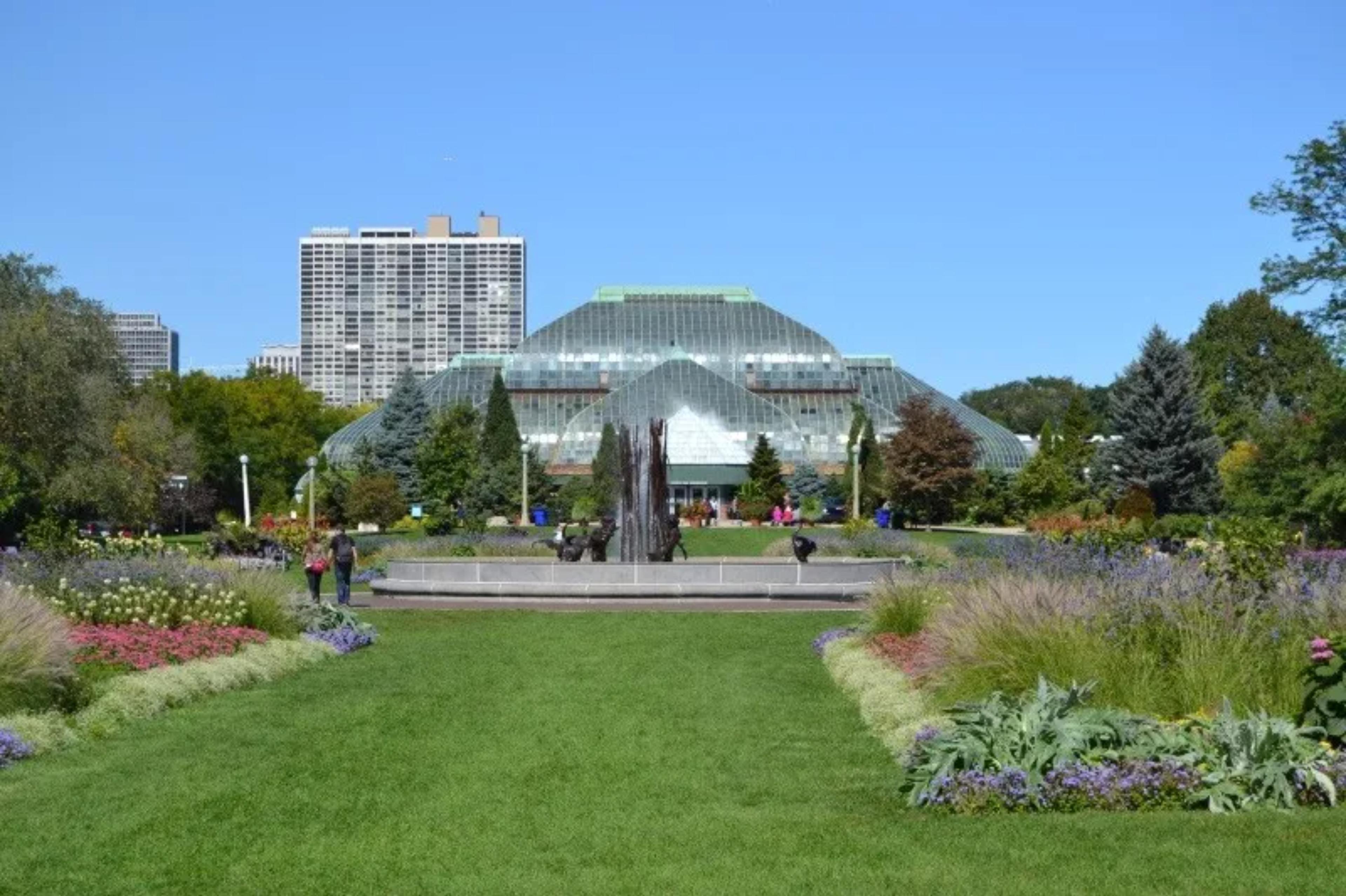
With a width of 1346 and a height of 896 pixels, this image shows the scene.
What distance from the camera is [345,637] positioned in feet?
76.2

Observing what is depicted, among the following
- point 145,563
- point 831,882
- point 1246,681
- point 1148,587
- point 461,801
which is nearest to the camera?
point 831,882

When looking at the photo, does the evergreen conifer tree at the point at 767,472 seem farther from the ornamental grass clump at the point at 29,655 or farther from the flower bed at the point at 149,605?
the ornamental grass clump at the point at 29,655

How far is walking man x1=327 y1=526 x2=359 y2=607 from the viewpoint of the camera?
102ft

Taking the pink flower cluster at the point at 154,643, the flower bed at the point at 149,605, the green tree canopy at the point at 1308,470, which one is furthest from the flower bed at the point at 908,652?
the green tree canopy at the point at 1308,470

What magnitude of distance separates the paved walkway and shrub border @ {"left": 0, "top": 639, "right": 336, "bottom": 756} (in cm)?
928

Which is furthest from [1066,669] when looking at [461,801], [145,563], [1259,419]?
[1259,419]

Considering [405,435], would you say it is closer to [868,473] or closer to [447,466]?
[447,466]

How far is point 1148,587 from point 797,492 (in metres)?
79.4

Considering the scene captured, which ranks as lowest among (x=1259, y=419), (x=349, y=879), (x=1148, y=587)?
(x=349, y=879)

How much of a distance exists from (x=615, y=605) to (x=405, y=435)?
202 feet

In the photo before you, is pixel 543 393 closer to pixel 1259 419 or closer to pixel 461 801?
pixel 1259 419

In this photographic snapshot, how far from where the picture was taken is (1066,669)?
1295 centimetres

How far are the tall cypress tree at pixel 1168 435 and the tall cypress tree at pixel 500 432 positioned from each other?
88.3 ft

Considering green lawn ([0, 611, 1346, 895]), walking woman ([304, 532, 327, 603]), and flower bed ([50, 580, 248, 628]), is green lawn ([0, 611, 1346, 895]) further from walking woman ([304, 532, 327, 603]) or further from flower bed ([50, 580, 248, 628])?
walking woman ([304, 532, 327, 603])
